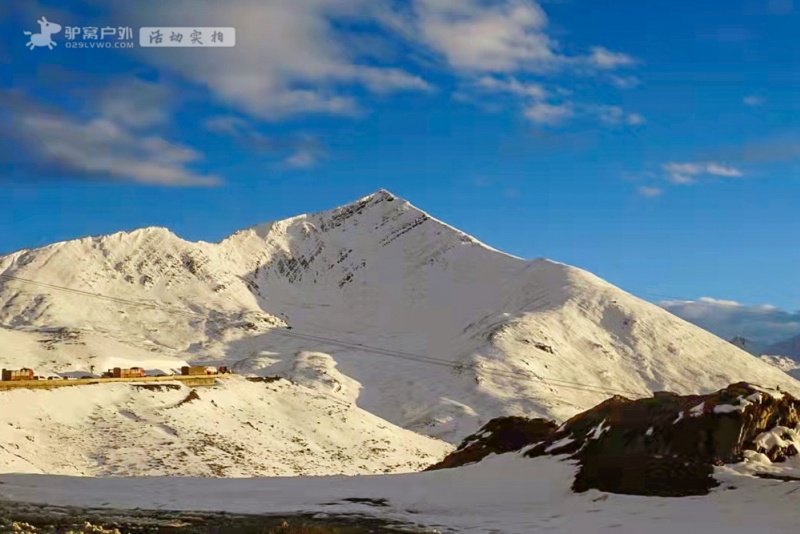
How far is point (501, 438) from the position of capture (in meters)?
32.4

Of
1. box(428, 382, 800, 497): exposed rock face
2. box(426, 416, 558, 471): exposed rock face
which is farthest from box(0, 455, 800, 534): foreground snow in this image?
box(426, 416, 558, 471): exposed rock face

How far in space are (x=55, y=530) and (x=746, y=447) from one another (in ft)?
55.8

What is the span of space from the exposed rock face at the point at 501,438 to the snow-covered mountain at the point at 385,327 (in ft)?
89.9

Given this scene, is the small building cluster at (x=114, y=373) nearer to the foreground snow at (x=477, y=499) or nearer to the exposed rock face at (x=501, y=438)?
the foreground snow at (x=477, y=499)

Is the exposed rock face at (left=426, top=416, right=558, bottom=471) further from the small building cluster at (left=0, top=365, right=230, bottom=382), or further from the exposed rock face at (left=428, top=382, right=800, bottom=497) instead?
the small building cluster at (left=0, top=365, right=230, bottom=382)

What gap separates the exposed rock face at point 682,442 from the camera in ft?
61.2

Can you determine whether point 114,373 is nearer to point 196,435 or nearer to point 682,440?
point 196,435

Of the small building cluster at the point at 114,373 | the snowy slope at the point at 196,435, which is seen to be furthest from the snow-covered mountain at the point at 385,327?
the small building cluster at the point at 114,373

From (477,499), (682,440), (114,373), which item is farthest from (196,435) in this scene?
(682,440)

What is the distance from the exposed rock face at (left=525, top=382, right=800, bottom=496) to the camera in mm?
18641

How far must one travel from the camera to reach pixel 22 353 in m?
84.8

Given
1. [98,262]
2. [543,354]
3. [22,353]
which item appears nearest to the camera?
[22,353]

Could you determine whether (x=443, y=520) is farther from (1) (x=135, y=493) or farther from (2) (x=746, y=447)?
(1) (x=135, y=493)

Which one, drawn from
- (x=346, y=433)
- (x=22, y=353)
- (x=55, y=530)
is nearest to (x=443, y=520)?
(x=55, y=530)
